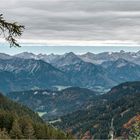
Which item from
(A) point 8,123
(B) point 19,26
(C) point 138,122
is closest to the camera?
(C) point 138,122

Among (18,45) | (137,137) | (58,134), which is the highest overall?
(18,45)

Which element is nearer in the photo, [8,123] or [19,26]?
[19,26]

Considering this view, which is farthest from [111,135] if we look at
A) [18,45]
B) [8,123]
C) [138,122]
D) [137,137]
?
[8,123]

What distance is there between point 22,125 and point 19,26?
131244mm

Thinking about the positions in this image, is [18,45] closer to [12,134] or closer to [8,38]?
[8,38]

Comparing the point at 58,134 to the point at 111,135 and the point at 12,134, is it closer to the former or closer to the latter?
the point at 12,134

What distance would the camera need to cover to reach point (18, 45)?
2367cm

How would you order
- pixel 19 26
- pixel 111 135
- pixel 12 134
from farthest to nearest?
1. pixel 12 134
2. pixel 19 26
3. pixel 111 135

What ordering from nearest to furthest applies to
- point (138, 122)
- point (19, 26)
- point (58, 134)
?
point (138, 122) → point (19, 26) → point (58, 134)

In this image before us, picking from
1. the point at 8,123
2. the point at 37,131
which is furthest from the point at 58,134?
the point at 8,123

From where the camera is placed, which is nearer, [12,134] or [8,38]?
[8,38]

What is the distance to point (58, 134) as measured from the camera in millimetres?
160250

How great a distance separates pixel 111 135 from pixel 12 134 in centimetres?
11422

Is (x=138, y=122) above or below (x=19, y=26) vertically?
below
